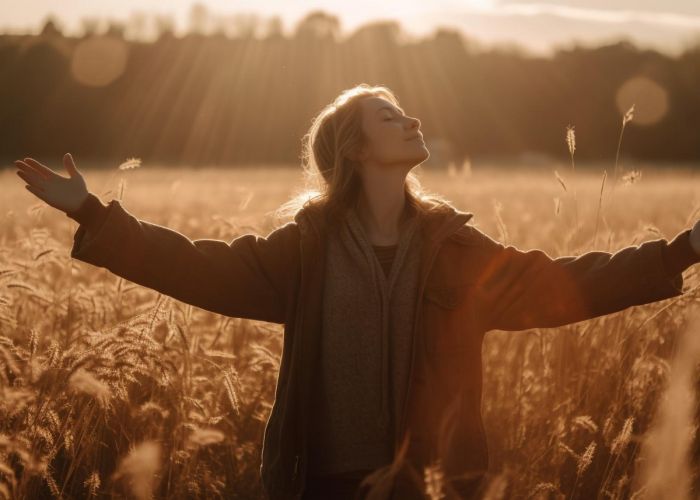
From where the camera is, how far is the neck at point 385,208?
10.1 ft

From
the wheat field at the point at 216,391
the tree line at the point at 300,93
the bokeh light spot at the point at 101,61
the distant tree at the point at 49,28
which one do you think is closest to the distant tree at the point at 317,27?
the tree line at the point at 300,93

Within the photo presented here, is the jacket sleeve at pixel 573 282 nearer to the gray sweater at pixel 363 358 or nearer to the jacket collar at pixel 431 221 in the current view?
the jacket collar at pixel 431 221

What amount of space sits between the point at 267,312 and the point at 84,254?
26.1 inches

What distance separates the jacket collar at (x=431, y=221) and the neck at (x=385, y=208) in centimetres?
14

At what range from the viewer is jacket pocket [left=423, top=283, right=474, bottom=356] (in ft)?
9.28

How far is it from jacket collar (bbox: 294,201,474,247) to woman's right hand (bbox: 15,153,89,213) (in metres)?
0.75

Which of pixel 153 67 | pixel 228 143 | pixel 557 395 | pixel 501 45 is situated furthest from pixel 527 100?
pixel 557 395

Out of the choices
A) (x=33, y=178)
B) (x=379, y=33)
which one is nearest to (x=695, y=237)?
(x=33, y=178)

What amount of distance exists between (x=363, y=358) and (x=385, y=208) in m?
0.57

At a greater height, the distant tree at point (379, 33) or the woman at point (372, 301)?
the distant tree at point (379, 33)

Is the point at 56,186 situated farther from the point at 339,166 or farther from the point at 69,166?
the point at 339,166

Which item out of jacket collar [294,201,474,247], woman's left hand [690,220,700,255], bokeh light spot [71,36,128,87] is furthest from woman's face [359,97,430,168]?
bokeh light spot [71,36,128,87]

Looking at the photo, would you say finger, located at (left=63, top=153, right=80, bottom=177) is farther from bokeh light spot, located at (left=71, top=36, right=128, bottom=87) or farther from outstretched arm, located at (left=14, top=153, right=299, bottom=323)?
bokeh light spot, located at (left=71, top=36, right=128, bottom=87)

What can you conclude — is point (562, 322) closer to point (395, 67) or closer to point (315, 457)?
point (315, 457)
